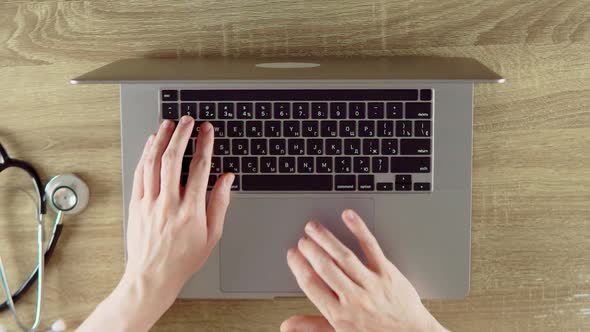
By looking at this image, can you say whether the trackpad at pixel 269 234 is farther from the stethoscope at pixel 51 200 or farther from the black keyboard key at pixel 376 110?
the stethoscope at pixel 51 200

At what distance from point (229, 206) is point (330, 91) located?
0.23m

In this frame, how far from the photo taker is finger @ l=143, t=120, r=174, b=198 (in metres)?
1.07

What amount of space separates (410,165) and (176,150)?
35 centimetres

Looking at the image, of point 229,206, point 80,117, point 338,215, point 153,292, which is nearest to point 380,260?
point 338,215

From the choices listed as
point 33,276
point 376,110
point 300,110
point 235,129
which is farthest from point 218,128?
point 33,276

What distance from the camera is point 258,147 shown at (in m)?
1.09

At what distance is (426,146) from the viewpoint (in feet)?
3.56

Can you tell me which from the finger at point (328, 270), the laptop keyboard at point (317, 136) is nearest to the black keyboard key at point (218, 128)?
the laptop keyboard at point (317, 136)

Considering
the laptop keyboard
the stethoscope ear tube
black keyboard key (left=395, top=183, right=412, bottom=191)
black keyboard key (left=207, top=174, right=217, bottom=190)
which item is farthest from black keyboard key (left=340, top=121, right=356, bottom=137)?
the stethoscope ear tube

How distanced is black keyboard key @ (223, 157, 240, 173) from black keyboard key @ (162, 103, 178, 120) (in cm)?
10

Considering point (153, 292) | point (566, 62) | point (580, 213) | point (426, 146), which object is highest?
point (566, 62)

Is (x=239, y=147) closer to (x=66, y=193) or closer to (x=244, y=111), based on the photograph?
(x=244, y=111)

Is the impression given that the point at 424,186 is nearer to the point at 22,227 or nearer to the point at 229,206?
the point at 229,206

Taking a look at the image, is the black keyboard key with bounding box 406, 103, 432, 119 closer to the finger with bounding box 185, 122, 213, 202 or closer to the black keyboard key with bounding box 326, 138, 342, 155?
the black keyboard key with bounding box 326, 138, 342, 155
